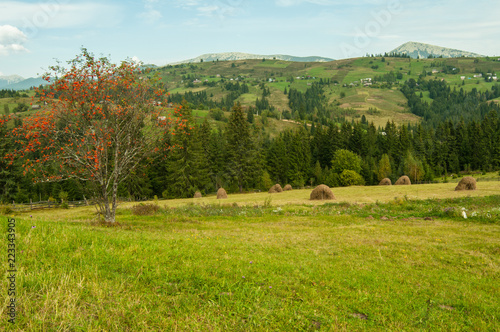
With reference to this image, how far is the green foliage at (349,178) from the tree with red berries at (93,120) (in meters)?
56.9

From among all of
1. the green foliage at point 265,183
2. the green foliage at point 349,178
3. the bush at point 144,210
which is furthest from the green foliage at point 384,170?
the bush at point 144,210

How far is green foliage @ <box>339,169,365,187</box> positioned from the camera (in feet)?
218

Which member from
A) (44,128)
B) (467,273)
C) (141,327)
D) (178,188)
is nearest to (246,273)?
(141,327)

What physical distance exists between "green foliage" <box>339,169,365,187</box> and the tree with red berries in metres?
56.9

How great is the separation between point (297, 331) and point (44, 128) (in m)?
14.2

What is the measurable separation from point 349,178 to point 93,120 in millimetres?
60598

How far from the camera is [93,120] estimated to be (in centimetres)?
1460

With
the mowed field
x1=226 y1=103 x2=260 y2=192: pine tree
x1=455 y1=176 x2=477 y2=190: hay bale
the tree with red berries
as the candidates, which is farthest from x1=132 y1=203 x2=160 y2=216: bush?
x1=226 y1=103 x2=260 y2=192: pine tree

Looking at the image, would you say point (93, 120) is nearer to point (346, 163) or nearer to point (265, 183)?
point (265, 183)

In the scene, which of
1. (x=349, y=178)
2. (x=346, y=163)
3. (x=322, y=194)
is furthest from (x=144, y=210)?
(x=346, y=163)

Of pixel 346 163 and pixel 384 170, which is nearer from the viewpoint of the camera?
pixel 346 163

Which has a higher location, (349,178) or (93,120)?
(93,120)

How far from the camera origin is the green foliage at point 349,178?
66438 mm

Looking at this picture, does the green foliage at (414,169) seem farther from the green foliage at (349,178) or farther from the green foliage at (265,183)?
the green foliage at (265,183)
